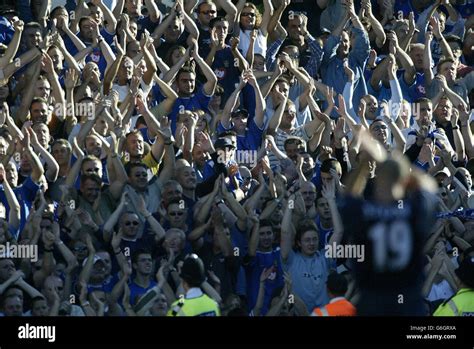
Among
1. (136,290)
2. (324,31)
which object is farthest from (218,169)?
(324,31)

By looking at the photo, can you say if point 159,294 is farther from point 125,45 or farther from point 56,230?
point 125,45

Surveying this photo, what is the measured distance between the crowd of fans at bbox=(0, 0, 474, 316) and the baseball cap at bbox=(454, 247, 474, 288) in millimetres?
12

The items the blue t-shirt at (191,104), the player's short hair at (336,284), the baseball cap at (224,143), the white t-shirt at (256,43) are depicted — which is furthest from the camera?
the white t-shirt at (256,43)

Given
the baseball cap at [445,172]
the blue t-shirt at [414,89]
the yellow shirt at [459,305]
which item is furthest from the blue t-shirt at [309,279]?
the blue t-shirt at [414,89]

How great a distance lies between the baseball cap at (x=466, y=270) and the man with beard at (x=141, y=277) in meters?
2.58

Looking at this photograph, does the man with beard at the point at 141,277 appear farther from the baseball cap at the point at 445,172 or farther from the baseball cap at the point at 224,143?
the baseball cap at the point at 445,172

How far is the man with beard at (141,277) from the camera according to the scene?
13391 mm

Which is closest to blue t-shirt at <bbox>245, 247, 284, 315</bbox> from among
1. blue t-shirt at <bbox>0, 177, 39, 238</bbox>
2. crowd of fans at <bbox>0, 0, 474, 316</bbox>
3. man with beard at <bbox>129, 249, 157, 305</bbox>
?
crowd of fans at <bbox>0, 0, 474, 316</bbox>

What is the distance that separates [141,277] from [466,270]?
276 centimetres

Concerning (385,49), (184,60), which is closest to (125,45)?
(184,60)

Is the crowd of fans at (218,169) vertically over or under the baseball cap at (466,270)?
over

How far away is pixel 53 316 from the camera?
1347cm

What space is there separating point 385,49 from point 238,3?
144 centimetres

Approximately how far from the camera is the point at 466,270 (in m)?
13.8
